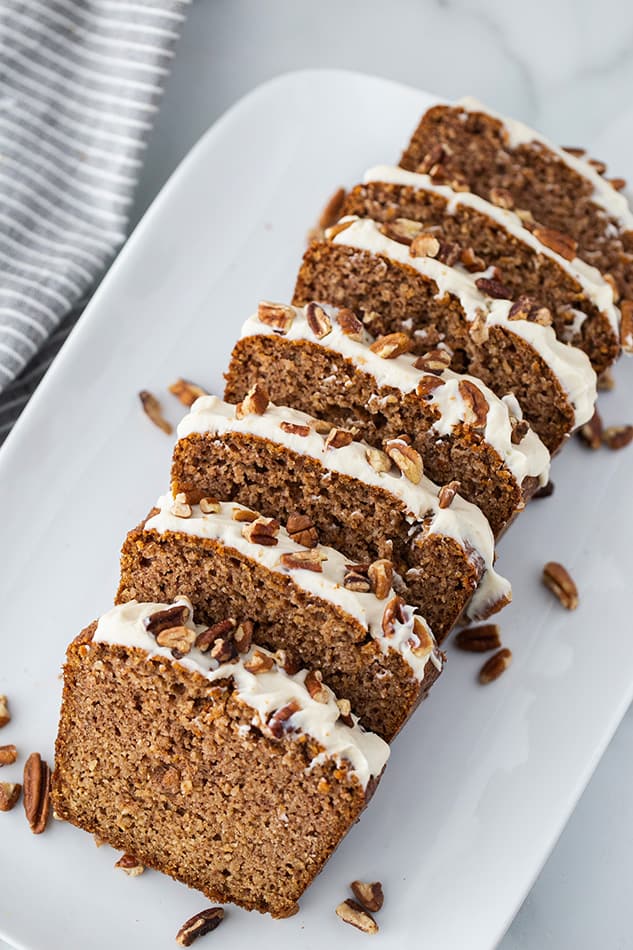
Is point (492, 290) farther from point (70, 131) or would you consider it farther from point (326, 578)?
point (70, 131)

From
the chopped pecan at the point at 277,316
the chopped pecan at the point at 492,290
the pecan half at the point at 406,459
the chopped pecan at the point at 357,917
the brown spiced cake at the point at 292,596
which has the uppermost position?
the chopped pecan at the point at 492,290

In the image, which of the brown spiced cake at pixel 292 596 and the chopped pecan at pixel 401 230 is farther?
the chopped pecan at pixel 401 230

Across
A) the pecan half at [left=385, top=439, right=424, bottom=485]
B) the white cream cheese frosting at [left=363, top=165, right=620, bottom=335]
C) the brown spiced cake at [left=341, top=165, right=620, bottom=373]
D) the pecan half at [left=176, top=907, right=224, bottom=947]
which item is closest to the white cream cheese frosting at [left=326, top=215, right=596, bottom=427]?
the brown spiced cake at [left=341, top=165, right=620, bottom=373]

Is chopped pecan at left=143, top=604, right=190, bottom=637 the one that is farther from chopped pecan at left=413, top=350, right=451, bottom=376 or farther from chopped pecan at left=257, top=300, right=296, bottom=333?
chopped pecan at left=413, top=350, right=451, bottom=376

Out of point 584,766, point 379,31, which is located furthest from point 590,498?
point 379,31

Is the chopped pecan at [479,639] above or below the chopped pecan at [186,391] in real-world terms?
below

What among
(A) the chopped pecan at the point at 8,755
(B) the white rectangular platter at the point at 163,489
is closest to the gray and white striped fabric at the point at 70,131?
(B) the white rectangular platter at the point at 163,489

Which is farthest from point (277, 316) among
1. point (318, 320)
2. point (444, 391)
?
point (444, 391)

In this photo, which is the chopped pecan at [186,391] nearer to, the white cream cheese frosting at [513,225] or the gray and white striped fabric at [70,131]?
the gray and white striped fabric at [70,131]
